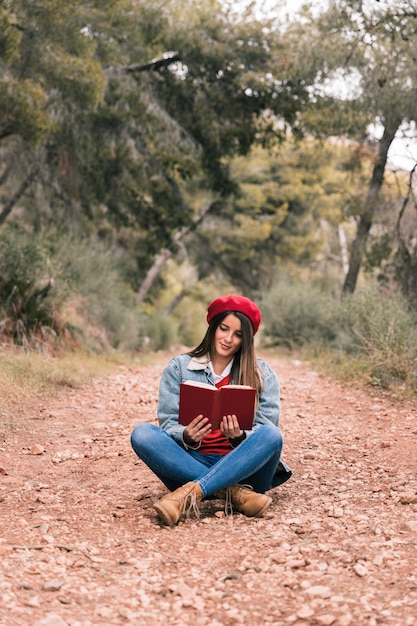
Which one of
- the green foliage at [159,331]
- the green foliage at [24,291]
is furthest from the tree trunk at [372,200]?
the green foliage at [24,291]

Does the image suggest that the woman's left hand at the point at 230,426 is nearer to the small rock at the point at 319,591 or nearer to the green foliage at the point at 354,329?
the small rock at the point at 319,591

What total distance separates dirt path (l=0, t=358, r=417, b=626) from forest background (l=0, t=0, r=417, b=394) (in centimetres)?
286

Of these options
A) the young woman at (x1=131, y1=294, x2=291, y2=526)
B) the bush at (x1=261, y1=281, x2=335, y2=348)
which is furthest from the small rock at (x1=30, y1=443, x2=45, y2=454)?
the bush at (x1=261, y1=281, x2=335, y2=348)

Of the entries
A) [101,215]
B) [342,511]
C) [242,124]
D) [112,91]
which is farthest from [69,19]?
[342,511]

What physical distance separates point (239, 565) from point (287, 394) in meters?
5.48

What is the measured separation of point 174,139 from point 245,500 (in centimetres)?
1006

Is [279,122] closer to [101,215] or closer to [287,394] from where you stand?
[101,215]

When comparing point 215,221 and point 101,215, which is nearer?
point 101,215

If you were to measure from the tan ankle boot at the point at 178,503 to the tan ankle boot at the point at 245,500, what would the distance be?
25 cm

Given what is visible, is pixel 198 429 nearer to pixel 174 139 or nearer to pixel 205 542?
pixel 205 542

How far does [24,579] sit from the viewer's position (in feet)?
10.3

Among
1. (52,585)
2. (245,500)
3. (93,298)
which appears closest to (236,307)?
→ (245,500)

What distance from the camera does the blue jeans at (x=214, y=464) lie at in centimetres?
403

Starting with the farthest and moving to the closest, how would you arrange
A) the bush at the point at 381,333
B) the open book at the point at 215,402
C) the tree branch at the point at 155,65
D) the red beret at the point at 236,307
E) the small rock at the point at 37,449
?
the tree branch at the point at 155,65, the bush at the point at 381,333, the small rock at the point at 37,449, the red beret at the point at 236,307, the open book at the point at 215,402
